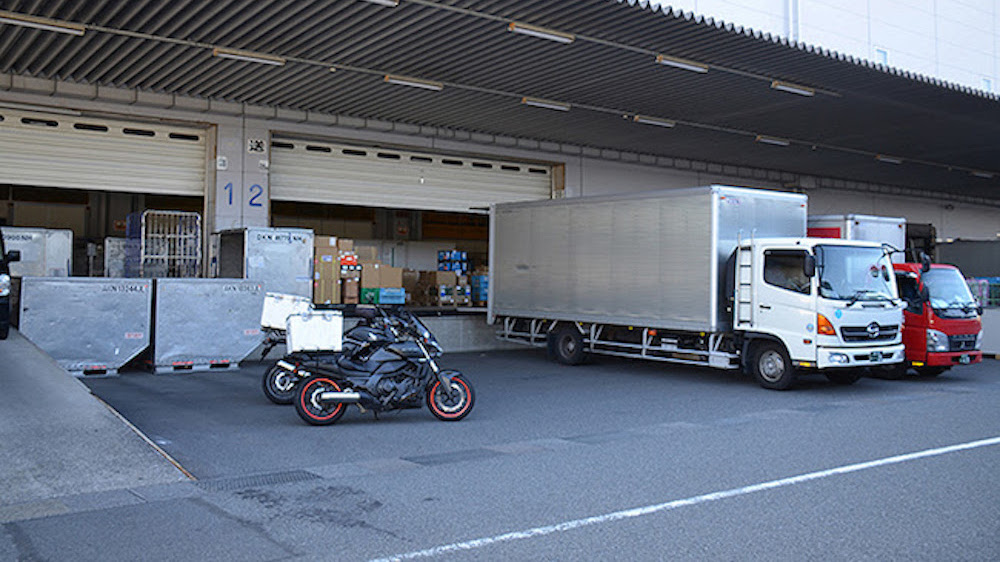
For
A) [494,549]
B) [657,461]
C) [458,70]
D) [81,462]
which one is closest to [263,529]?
[494,549]

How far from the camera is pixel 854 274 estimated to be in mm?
14266

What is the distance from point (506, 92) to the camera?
1900cm

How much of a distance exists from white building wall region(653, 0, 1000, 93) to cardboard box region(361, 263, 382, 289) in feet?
30.2

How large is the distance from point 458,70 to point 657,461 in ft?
35.2

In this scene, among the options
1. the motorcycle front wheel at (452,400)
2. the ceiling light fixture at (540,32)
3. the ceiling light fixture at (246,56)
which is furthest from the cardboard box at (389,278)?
the motorcycle front wheel at (452,400)

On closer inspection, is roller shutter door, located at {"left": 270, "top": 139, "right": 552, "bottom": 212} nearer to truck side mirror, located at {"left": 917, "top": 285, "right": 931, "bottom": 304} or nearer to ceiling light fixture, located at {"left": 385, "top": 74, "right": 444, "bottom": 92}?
ceiling light fixture, located at {"left": 385, "top": 74, "right": 444, "bottom": 92}

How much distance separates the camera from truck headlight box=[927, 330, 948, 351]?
15.6m

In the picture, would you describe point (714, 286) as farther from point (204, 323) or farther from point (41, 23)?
point (41, 23)

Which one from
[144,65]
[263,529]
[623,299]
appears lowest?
[263,529]

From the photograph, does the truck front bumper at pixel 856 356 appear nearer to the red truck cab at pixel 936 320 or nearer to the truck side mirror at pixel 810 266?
the truck side mirror at pixel 810 266

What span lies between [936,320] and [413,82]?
10.8 meters

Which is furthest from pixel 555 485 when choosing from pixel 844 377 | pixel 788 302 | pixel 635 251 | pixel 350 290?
pixel 350 290

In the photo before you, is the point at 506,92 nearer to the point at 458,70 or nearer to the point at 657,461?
the point at 458,70

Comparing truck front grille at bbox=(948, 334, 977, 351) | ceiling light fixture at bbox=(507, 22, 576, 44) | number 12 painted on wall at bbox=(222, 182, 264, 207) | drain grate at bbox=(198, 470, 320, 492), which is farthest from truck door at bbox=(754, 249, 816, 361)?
number 12 painted on wall at bbox=(222, 182, 264, 207)
